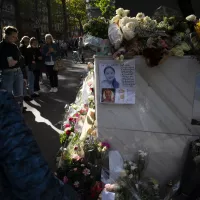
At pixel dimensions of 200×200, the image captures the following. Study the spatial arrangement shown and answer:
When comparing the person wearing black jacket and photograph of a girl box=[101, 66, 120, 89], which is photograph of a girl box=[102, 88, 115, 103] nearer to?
photograph of a girl box=[101, 66, 120, 89]

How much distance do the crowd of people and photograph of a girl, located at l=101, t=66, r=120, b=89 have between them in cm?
275

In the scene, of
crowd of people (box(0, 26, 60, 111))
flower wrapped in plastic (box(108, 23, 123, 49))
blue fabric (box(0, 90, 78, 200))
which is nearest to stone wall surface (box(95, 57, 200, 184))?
flower wrapped in plastic (box(108, 23, 123, 49))

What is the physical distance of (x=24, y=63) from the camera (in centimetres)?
630

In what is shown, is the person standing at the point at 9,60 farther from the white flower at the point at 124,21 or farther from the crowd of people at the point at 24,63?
the white flower at the point at 124,21

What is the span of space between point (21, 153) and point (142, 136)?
6.30 ft

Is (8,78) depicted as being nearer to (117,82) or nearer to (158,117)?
(117,82)

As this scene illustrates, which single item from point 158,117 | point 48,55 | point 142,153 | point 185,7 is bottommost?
point 142,153

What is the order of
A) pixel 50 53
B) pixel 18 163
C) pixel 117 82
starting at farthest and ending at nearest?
pixel 50 53 → pixel 117 82 → pixel 18 163

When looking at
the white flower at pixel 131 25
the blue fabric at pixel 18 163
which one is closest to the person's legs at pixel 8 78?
the white flower at pixel 131 25

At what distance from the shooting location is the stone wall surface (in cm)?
271

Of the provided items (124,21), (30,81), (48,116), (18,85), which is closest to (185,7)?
(48,116)

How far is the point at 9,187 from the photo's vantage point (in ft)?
4.06

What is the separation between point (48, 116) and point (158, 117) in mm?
3882

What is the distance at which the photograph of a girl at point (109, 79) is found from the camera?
2809mm
